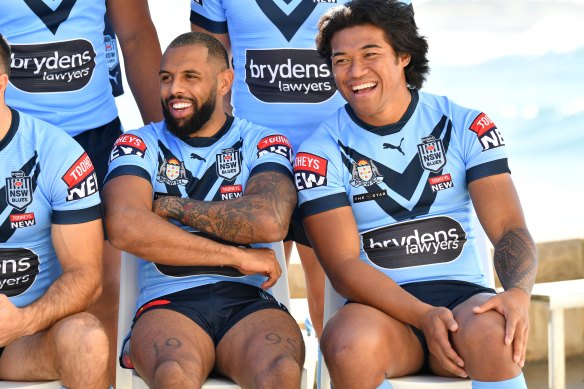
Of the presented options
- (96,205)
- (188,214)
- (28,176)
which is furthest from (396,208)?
(28,176)

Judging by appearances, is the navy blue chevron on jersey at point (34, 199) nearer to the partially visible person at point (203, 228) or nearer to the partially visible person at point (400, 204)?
the partially visible person at point (203, 228)

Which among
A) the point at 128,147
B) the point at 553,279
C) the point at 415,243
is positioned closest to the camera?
the point at 415,243

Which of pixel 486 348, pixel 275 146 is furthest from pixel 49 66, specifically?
pixel 486 348

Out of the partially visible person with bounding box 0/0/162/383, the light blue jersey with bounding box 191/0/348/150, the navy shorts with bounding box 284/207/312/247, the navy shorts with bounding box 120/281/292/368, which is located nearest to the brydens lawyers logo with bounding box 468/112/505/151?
the light blue jersey with bounding box 191/0/348/150

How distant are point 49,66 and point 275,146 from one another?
794mm

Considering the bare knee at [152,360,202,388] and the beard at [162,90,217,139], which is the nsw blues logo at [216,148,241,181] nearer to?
the beard at [162,90,217,139]

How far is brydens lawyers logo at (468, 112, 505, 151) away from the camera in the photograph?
3.08 m

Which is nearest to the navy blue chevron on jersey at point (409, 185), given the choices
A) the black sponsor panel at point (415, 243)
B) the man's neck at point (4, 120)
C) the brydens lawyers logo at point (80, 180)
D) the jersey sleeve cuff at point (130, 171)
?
the black sponsor panel at point (415, 243)

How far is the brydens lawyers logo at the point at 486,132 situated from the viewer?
3.08 meters

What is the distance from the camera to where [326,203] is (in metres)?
3.05

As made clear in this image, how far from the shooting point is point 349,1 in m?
3.40

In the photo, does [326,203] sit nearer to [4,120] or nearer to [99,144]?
[99,144]

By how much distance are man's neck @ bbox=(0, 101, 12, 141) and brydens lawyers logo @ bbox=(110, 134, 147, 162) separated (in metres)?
0.35

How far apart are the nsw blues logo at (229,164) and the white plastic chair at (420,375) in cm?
45
